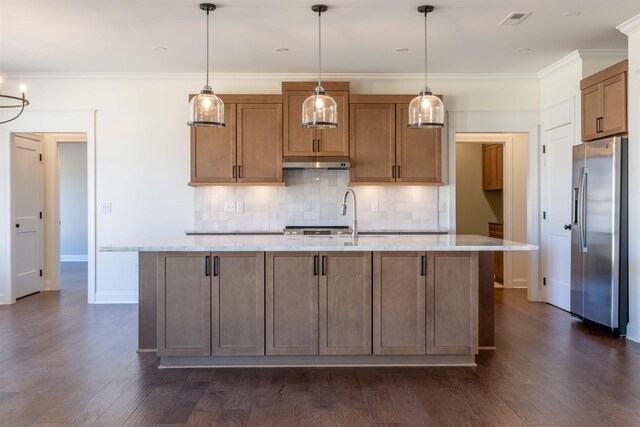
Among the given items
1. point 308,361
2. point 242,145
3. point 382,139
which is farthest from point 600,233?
point 242,145

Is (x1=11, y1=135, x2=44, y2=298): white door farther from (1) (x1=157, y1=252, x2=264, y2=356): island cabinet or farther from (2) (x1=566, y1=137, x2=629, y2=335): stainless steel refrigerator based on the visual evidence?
(2) (x1=566, y1=137, x2=629, y2=335): stainless steel refrigerator

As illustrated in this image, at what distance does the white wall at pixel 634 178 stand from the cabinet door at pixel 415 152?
1.94 m

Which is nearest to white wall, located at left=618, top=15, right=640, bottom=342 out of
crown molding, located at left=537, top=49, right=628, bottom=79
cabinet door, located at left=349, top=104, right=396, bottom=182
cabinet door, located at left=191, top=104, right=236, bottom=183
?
crown molding, located at left=537, top=49, right=628, bottom=79

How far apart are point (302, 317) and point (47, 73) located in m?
4.49

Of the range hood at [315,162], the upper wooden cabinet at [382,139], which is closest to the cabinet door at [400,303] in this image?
the range hood at [315,162]

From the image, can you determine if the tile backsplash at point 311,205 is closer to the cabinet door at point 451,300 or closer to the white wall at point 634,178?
the white wall at point 634,178

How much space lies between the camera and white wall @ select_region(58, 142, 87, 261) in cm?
1068

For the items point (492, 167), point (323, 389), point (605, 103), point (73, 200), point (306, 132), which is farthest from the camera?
point (73, 200)

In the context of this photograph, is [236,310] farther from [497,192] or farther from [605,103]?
[497,192]

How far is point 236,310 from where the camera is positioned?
135 inches

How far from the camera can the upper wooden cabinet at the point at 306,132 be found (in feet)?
18.4

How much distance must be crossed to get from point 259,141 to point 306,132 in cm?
53

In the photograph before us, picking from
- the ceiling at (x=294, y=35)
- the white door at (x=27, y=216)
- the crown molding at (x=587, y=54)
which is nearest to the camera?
the ceiling at (x=294, y=35)

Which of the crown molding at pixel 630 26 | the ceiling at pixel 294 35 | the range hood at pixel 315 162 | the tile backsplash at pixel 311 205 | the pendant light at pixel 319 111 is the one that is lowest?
the tile backsplash at pixel 311 205
